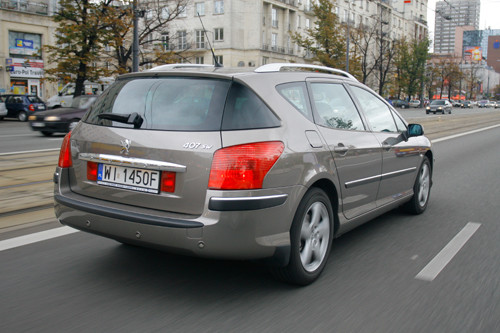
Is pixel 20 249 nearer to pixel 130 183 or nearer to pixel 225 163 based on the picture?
pixel 130 183

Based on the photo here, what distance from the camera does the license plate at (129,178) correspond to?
11.0ft

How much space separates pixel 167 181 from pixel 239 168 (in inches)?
18.6

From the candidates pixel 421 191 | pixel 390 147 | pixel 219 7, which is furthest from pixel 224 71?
pixel 219 7

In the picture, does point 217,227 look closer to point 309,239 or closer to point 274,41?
point 309,239

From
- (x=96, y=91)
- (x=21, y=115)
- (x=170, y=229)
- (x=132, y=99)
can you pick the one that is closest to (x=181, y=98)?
(x=132, y=99)

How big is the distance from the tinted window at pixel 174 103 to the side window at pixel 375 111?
179 cm

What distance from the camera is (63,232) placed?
4895mm

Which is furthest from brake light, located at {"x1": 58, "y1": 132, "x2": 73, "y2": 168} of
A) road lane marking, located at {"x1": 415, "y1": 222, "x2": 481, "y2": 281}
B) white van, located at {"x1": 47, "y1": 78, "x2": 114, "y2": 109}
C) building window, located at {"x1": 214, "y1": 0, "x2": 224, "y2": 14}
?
building window, located at {"x1": 214, "y1": 0, "x2": 224, "y2": 14}

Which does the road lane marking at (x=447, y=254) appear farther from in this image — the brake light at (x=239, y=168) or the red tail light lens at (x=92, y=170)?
the red tail light lens at (x=92, y=170)

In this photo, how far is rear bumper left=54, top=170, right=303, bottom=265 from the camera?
3156mm

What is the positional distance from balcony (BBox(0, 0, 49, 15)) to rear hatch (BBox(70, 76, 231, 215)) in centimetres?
3967

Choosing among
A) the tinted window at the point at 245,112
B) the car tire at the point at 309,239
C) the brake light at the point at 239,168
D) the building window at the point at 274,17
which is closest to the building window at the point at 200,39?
the building window at the point at 274,17

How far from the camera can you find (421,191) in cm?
608

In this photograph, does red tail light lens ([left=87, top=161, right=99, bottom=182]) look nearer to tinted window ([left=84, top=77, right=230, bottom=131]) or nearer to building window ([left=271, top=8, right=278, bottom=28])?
tinted window ([left=84, top=77, right=230, bottom=131])
